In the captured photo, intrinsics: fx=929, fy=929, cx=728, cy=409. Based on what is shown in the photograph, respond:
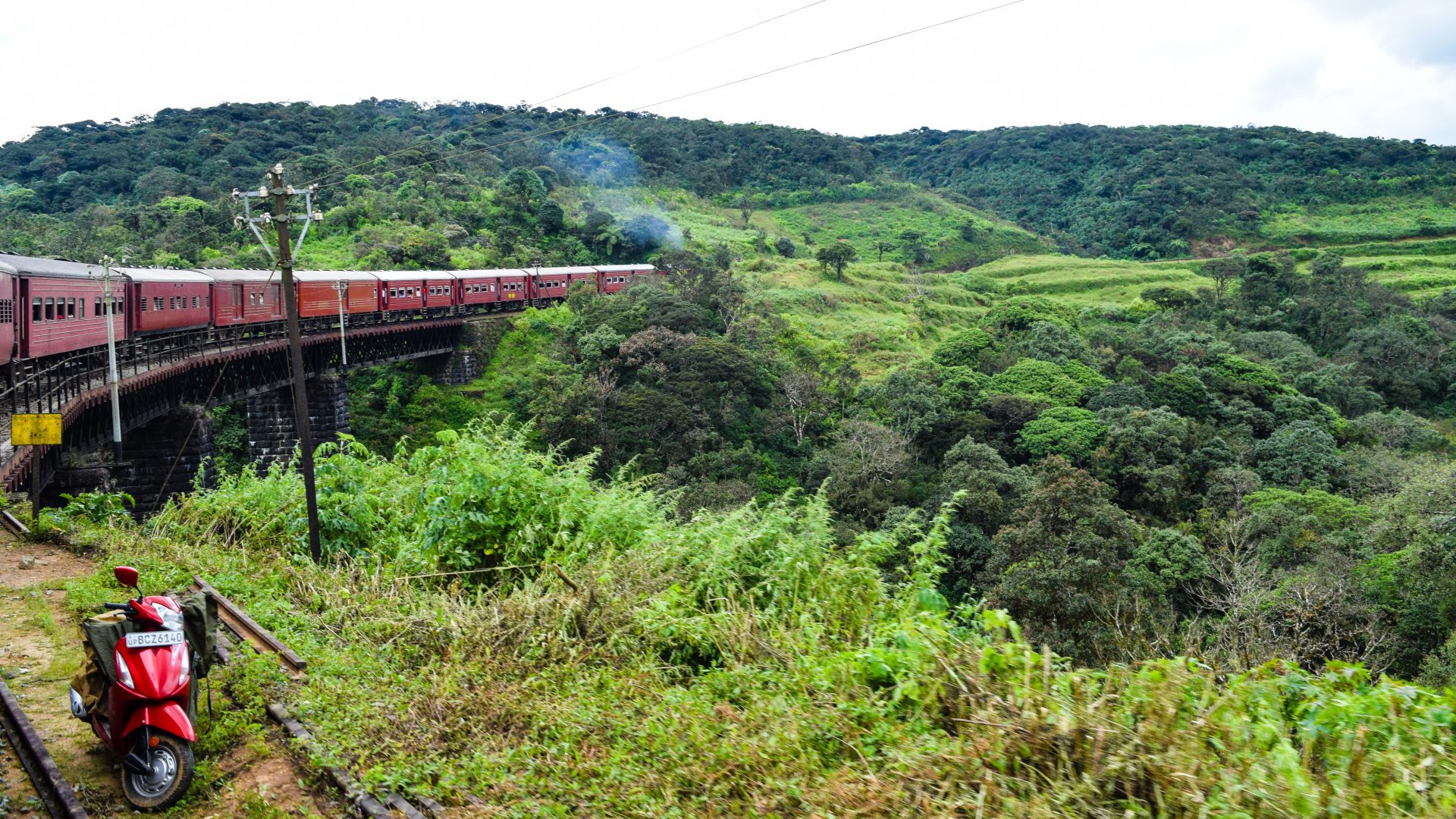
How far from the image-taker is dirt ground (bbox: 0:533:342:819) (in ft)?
14.0

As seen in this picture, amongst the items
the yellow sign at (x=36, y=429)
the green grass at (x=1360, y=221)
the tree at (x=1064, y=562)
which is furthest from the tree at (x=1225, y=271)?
the yellow sign at (x=36, y=429)

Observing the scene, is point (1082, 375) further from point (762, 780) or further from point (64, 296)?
point (762, 780)

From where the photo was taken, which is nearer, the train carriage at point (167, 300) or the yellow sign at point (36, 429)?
the yellow sign at point (36, 429)

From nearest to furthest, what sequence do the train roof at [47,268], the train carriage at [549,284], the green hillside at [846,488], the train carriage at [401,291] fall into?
the green hillside at [846,488], the train roof at [47,268], the train carriage at [401,291], the train carriage at [549,284]

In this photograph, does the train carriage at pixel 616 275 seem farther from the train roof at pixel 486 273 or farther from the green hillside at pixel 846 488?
the train roof at pixel 486 273

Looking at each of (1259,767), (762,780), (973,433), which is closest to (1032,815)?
(1259,767)

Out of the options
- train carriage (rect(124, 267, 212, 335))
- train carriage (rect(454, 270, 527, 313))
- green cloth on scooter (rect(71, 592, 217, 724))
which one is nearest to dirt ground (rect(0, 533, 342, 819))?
green cloth on scooter (rect(71, 592, 217, 724))

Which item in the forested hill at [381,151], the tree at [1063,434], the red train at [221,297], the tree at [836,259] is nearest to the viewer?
the red train at [221,297]

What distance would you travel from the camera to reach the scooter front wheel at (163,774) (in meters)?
4.30

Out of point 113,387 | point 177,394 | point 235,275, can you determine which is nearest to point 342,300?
point 235,275

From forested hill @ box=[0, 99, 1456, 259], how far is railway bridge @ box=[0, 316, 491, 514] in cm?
2195

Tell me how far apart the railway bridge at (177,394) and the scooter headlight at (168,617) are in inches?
232

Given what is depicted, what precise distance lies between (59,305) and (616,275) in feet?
89.4

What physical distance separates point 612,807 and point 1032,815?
5.76 feet
